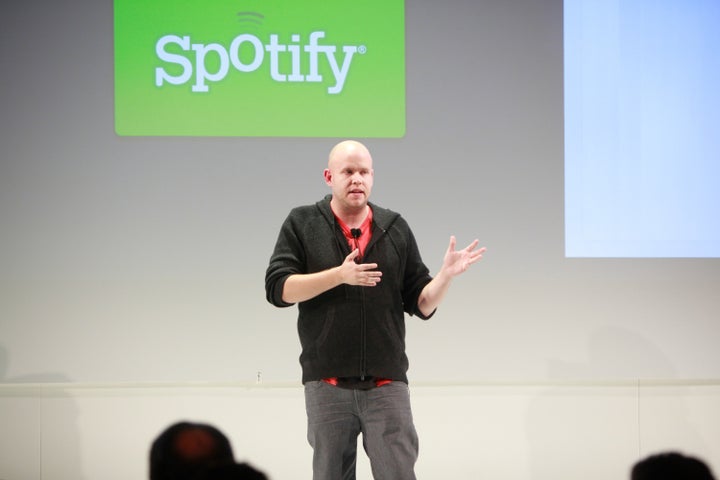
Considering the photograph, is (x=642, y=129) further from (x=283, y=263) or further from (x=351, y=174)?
(x=283, y=263)

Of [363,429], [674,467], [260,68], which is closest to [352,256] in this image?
[363,429]

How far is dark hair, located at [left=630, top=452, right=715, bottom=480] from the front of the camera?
12.0 ft

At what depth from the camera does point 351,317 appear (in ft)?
7.77

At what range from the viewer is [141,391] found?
3518 mm

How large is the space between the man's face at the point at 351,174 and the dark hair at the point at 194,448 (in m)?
1.61

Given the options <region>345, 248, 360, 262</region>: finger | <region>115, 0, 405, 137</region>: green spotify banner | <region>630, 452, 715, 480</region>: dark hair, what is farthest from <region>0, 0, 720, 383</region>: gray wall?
<region>345, 248, 360, 262</region>: finger

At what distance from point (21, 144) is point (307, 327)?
1.89 meters

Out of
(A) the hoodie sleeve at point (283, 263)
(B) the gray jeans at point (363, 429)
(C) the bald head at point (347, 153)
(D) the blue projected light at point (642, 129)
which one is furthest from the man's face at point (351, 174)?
(D) the blue projected light at point (642, 129)

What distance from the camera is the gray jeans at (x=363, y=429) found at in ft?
7.57

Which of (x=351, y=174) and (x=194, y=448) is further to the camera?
(x=194, y=448)

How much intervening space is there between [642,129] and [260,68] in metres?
1.79

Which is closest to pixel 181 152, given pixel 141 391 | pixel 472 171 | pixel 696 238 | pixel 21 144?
pixel 21 144

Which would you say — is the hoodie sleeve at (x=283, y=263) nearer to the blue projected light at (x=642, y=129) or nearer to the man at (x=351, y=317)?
the man at (x=351, y=317)

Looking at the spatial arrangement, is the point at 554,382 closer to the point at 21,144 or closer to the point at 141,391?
the point at 141,391
